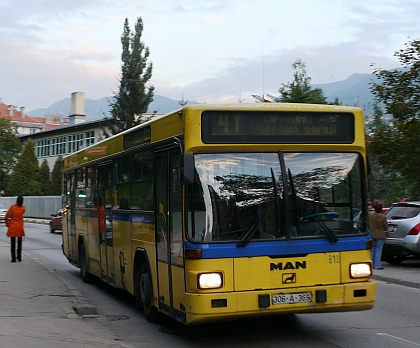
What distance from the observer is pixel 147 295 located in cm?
1008

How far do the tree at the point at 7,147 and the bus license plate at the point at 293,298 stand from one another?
8393cm

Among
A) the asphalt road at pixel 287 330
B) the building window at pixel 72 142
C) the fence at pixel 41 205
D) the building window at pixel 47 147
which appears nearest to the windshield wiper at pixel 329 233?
the asphalt road at pixel 287 330

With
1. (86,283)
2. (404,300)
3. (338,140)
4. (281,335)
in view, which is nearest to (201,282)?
(281,335)

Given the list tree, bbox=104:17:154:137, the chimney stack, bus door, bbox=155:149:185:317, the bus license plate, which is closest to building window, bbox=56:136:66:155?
the chimney stack

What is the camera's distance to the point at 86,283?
51.4 ft

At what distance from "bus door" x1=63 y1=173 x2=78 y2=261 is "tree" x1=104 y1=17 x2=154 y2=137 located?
129 ft

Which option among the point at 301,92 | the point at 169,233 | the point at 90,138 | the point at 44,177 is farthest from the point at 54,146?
the point at 169,233

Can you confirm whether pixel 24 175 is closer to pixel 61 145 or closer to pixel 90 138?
pixel 90 138

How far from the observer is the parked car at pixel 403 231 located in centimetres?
1784

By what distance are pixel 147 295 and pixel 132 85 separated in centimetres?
4821

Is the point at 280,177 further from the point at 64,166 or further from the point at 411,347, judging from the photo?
the point at 64,166

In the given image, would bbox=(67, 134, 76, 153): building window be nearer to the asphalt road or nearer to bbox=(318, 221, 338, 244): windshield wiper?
the asphalt road

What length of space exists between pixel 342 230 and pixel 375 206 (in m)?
9.38

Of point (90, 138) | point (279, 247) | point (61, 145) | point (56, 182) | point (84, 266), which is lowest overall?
point (84, 266)
